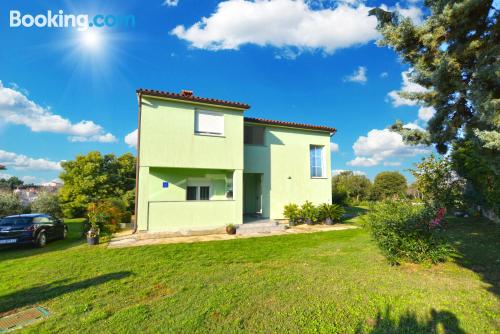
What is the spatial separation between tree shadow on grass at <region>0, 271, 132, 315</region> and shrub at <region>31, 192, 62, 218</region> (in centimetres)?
1704

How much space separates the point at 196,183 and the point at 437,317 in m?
11.7

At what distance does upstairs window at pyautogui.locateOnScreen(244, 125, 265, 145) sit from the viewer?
14.2 metres

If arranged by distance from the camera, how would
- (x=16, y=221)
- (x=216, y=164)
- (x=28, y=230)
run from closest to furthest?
(x=28, y=230) < (x=16, y=221) < (x=216, y=164)

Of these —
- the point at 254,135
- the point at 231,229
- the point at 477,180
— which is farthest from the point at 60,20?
the point at 477,180

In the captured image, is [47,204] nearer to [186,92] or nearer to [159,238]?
[159,238]

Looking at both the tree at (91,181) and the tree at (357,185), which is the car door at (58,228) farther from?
the tree at (357,185)

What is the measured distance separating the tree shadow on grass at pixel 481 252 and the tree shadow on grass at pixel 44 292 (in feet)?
27.1

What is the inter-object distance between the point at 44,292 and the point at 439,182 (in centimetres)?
1993

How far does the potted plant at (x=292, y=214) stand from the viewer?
1361cm

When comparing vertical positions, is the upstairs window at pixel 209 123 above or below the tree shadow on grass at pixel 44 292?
above

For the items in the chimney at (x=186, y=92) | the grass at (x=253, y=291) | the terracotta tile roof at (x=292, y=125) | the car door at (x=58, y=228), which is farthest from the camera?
the terracotta tile roof at (x=292, y=125)

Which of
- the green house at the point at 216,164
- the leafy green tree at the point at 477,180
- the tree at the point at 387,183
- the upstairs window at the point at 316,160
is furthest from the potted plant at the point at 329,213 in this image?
the tree at the point at 387,183

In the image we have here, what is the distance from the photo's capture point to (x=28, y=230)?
28.9 ft

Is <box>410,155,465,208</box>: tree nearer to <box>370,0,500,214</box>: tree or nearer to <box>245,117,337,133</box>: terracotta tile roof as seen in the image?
<box>245,117,337,133</box>: terracotta tile roof
